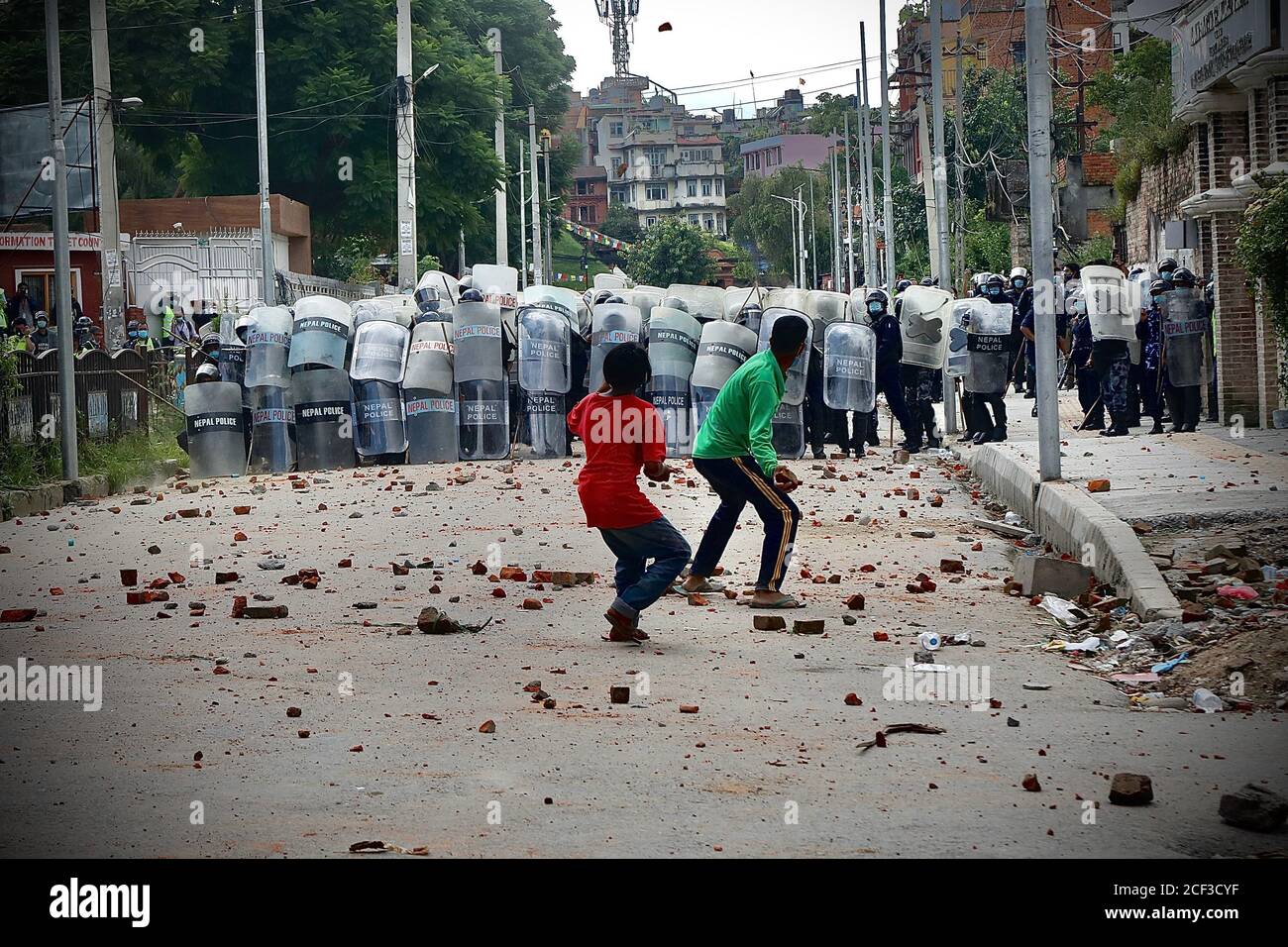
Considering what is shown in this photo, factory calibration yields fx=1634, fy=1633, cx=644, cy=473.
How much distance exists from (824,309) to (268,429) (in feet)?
22.3

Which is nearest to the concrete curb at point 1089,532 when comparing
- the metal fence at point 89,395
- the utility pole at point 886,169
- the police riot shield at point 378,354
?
the police riot shield at point 378,354

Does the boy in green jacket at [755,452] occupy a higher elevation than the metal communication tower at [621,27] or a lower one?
lower

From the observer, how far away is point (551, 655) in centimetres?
796

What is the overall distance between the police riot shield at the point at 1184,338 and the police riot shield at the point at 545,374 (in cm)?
688

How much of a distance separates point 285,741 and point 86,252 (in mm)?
38462

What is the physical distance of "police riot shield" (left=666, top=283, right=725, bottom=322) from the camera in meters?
20.0

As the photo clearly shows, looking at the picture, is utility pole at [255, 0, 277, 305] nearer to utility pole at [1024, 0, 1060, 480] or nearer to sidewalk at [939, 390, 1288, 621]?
sidewalk at [939, 390, 1288, 621]

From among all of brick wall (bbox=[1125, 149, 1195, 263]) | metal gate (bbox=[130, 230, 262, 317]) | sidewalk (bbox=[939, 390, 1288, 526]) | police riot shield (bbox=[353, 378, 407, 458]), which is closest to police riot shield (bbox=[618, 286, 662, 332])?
police riot shield (bbox=[353, 378, 407, 458])

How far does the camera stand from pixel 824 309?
19.9 metres

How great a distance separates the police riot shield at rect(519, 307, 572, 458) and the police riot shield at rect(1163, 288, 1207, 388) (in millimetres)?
6882

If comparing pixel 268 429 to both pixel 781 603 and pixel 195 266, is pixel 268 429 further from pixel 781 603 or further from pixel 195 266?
pixel 195 266

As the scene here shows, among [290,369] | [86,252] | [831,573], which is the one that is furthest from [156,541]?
[86,252]

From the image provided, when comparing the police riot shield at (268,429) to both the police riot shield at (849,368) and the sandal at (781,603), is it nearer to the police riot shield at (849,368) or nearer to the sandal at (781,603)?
the police riot shield at (849,368)

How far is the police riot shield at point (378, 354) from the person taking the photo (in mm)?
19078
